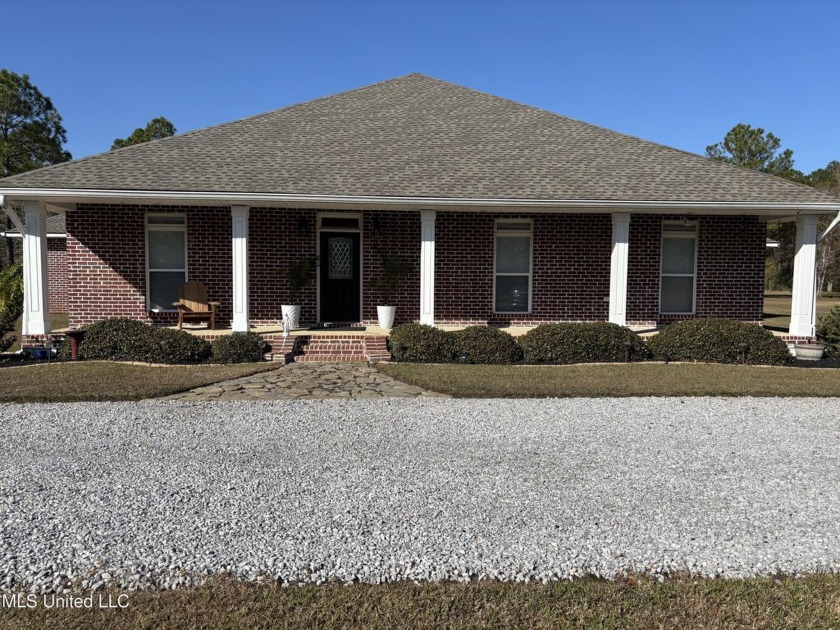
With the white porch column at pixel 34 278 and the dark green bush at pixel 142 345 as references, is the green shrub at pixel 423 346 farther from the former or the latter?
the white porch column at pixel 34 278

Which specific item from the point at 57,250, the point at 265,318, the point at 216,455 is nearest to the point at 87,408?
the point at 216,455

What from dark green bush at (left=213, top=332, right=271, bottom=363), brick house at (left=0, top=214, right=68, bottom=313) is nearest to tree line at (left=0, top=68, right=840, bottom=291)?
brick house at (left=0, top=214, right=68, bottom=313)

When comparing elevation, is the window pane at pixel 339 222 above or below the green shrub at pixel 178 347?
above

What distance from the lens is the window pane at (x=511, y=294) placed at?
1408 cm

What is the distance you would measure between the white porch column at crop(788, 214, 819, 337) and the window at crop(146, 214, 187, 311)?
12593 mm

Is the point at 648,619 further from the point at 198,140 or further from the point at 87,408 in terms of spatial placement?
the point at 198,140

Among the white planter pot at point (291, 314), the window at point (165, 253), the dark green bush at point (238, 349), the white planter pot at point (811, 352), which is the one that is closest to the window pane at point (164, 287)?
the window at point (165, 253)

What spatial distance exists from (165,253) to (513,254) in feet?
24.7

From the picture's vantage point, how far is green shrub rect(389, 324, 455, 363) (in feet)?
35.9

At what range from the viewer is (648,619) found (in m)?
3.01

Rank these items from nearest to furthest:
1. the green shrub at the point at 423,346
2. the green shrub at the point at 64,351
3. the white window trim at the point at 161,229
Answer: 1. the green shrub at the point at 64,351
2. the green shrub at the point at 423,346
3. the white window trim at the point at 161,229

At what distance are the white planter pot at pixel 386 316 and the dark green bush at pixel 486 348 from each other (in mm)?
2285

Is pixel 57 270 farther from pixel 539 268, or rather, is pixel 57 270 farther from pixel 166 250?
pixel 539 268

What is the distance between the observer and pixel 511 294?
14.1 m
